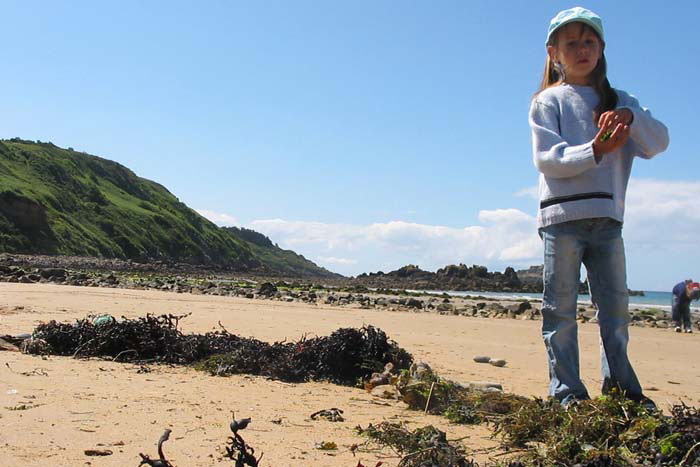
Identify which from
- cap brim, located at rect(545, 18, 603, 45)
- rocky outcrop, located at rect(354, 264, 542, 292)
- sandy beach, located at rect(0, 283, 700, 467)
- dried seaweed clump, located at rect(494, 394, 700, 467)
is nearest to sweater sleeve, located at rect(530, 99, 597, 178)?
cap brim, located at rect(545, 18, 603, 45)

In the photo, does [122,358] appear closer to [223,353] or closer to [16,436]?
[223,353]

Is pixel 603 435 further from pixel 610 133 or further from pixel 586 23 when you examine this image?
pixel 586 23

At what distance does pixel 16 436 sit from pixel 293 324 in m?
7.09

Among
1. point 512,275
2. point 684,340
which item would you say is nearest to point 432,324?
point 684,340

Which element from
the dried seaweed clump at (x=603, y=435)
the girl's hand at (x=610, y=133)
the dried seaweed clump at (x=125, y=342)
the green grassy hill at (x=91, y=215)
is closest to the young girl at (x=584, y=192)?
the girl's hand at (x=610, y=133)

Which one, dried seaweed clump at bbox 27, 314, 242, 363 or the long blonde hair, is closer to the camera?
the long blonde hair

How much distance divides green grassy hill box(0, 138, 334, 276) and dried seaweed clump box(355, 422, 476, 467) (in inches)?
2057

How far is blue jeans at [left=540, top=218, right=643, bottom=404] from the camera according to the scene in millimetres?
3604

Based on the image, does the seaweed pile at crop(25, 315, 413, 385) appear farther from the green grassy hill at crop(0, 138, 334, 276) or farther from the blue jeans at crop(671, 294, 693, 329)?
the green grassy hill at crop(0, 138, 334, 276)

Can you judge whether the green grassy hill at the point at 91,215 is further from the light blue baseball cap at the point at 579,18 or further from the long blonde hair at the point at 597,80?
the light blue baseball cap at the point at 579,18

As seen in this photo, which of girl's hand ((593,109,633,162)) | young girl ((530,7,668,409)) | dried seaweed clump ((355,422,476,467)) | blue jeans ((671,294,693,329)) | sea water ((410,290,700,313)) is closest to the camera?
dried seaweed clump ((355,422,476,467))

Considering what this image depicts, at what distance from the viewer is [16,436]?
272 cm

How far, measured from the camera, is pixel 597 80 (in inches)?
156

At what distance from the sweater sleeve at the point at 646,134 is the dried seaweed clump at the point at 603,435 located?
1.60 meters
